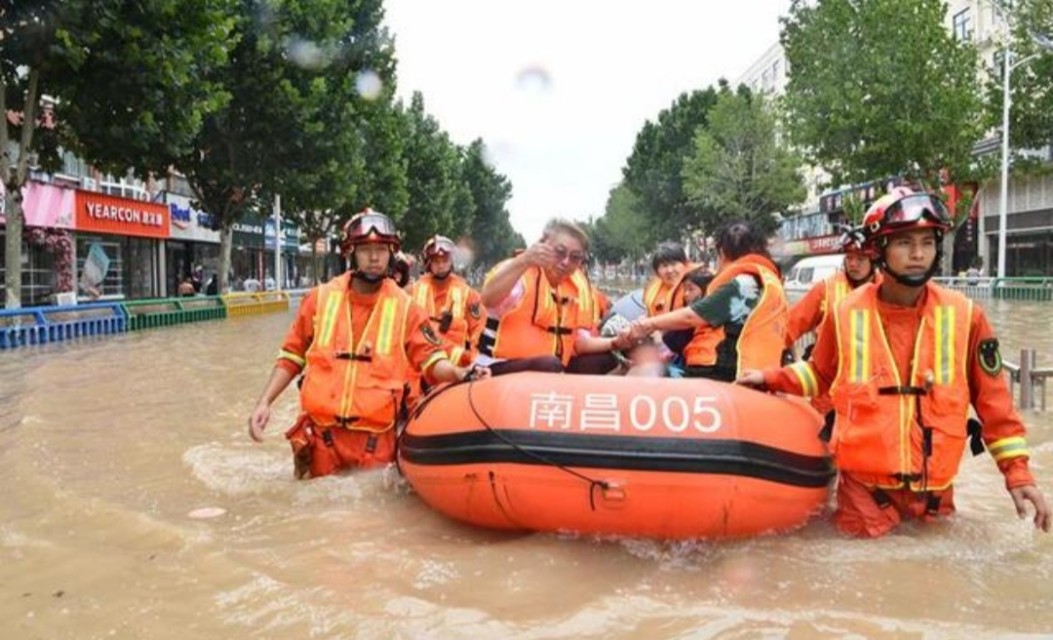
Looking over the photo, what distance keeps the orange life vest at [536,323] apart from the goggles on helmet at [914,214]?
6.36ft

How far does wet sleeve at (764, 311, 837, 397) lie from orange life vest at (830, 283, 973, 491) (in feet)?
0.74

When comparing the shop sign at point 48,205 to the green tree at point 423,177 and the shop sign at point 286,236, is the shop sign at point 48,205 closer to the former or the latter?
the shop sign at point 286,236

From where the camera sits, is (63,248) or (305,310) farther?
(63,248)

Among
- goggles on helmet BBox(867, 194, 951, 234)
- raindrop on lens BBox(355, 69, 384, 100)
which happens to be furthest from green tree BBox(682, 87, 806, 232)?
goggles on helmet BBox(867, 194, 951, 234)

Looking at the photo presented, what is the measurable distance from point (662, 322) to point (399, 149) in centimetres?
3112

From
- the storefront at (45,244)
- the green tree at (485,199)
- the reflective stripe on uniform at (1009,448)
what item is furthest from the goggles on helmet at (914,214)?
the green tree at (485,199)


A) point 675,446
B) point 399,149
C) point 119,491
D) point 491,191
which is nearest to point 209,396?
point 119,491

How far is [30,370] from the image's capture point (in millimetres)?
11883

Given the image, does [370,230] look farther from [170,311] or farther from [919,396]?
[170,311]

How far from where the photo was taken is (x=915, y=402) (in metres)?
3.83

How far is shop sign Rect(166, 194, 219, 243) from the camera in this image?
111 ft

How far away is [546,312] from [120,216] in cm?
2639

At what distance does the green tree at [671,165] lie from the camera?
4969 centimetres

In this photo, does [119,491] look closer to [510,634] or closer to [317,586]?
[317,586]
